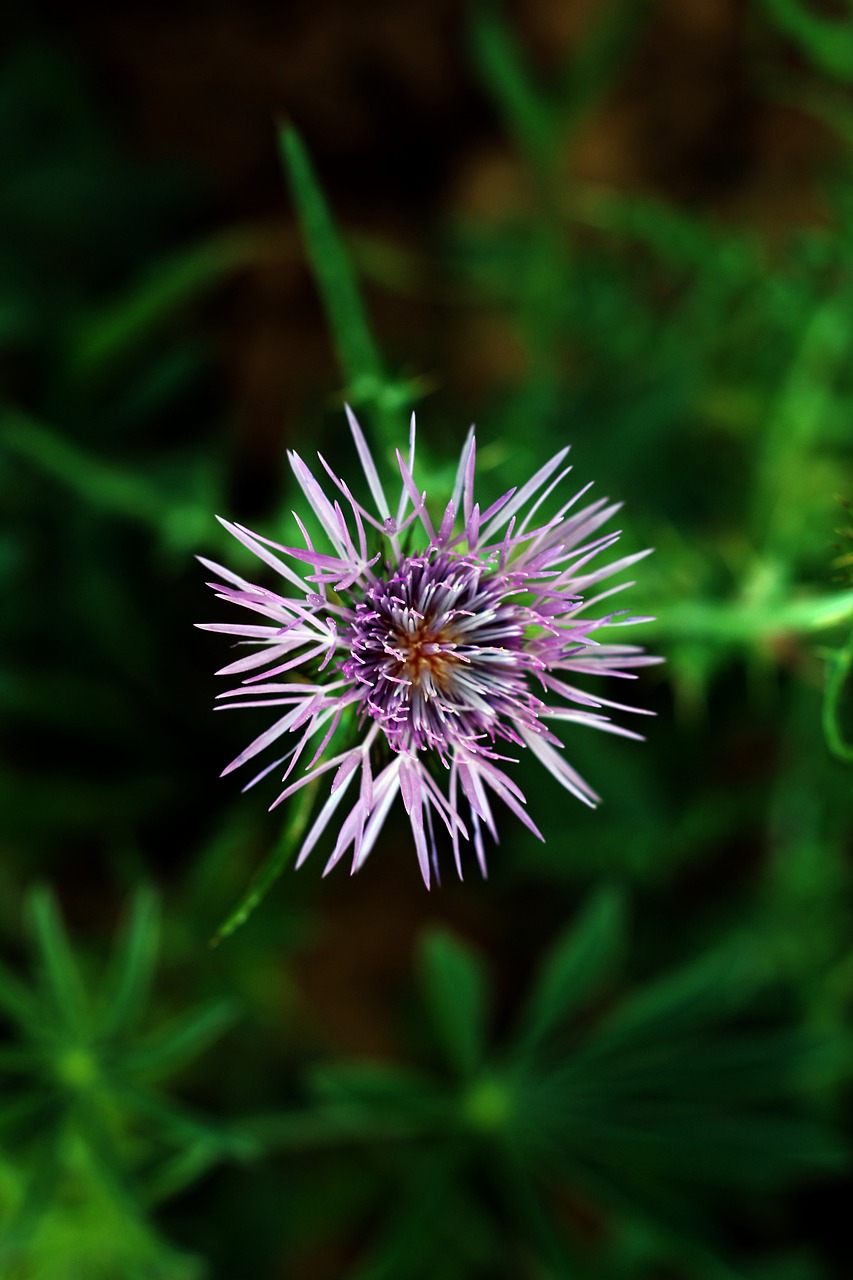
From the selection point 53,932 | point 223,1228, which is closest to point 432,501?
point 53,932

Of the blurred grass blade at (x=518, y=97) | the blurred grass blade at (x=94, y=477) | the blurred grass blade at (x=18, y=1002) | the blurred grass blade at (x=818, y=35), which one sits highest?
the blurred grass blade at (x=518, y=97)

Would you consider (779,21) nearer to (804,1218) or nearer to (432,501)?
(432,501)

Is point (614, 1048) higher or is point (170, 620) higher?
point (170, 620)

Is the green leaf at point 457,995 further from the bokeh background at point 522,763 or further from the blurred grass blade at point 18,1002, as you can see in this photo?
the blurred grass blade at point 18,1002

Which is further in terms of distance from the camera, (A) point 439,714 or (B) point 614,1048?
(B) point 614,1048

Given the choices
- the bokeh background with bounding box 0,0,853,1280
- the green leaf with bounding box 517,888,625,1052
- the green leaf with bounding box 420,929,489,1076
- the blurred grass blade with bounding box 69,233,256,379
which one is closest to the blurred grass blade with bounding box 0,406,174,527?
the bokeh background with bounding box 0,0,853,1280

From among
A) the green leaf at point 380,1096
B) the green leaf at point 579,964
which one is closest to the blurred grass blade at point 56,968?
the green leaf at point 380,1096

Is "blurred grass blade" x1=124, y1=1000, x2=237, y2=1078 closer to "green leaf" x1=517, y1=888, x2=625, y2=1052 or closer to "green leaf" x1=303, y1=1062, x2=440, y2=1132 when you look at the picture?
"green leaf" x1=303, y1=1062, x2=440, y2=1132
